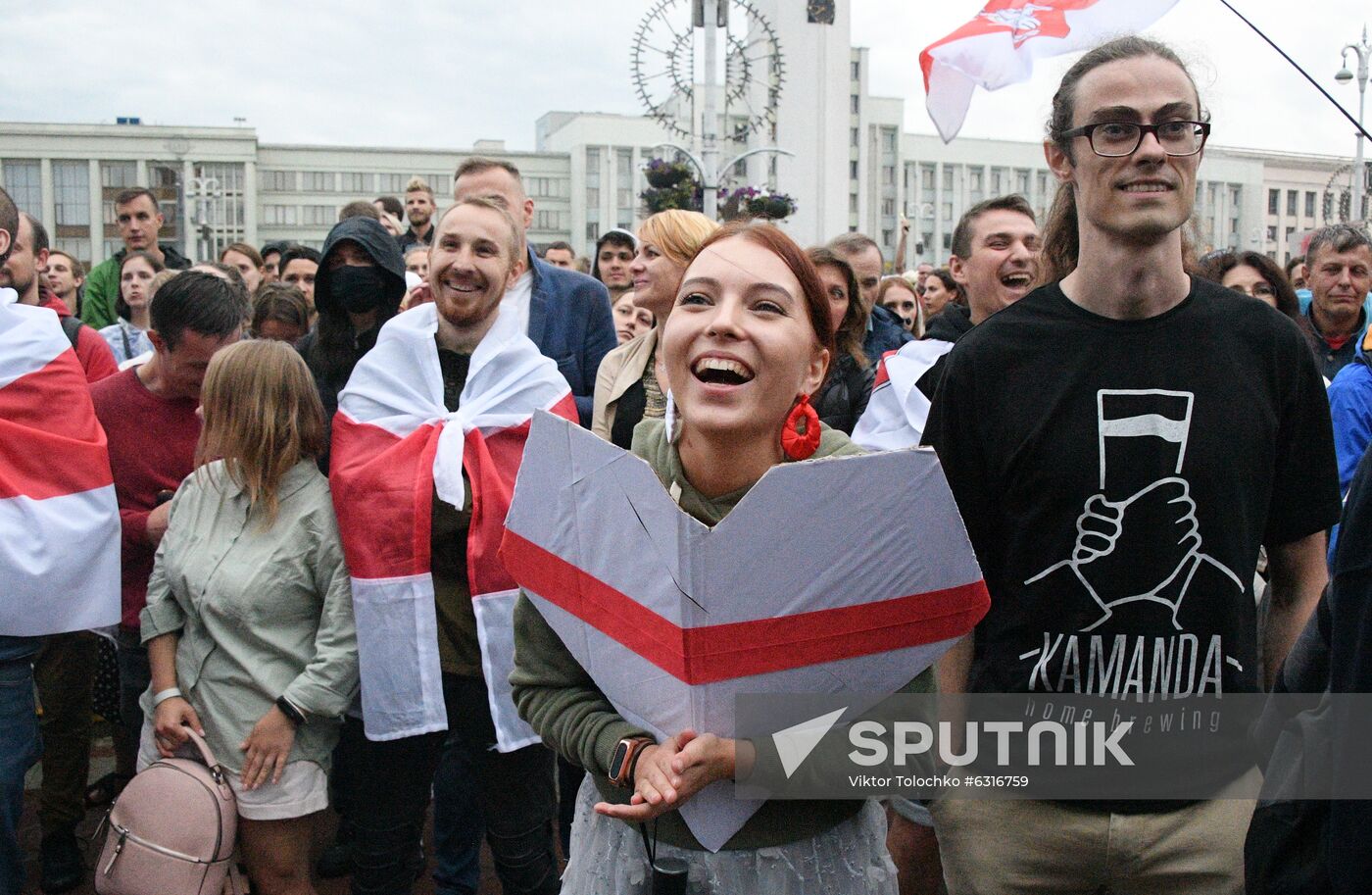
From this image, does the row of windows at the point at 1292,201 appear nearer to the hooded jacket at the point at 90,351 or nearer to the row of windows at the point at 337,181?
the row of windows at the point at 337,181

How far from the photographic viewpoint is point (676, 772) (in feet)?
5.88

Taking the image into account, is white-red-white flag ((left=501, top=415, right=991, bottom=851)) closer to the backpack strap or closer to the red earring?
the red earring

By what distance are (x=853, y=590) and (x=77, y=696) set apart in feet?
10.7

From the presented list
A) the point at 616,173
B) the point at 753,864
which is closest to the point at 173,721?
the point at 753,864

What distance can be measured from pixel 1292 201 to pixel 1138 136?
3569 inches

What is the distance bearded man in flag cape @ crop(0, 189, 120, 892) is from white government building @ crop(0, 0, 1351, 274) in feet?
180

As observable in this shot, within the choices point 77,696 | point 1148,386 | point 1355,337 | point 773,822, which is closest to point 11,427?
point 77,696

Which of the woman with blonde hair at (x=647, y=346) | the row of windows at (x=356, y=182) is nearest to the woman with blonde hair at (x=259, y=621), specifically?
the woman with blonde hair at (x=647, y=346)

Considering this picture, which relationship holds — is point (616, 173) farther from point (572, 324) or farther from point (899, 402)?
point (899, 402)

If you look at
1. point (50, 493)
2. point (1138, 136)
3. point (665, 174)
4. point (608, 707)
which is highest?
point (665, 174)

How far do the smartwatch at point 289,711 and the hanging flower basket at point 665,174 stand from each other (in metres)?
13.8

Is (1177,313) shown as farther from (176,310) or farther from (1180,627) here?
(176,310)

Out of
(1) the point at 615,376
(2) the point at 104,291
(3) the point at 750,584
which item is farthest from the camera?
(2) the point at 104,291

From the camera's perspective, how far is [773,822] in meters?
1.95
